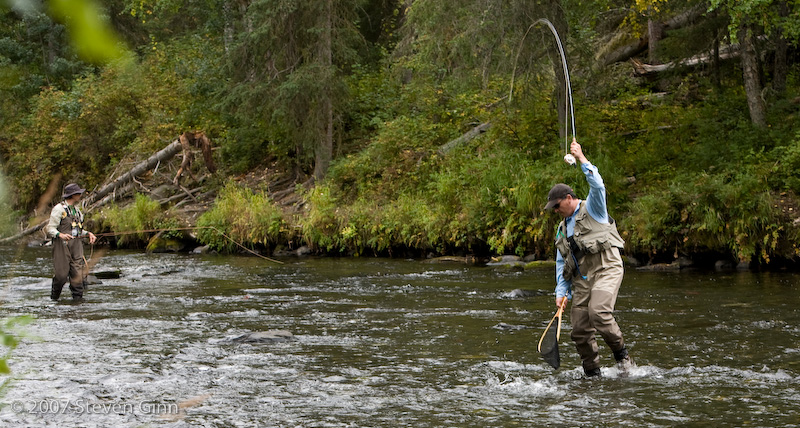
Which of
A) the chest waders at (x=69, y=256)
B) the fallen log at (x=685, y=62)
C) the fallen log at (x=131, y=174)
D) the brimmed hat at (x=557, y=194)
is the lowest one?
the chest waders at (x=69, y=256)

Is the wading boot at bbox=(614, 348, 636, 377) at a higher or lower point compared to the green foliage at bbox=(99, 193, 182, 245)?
lower

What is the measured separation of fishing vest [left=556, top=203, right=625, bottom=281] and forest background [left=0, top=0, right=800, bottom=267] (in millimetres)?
6481

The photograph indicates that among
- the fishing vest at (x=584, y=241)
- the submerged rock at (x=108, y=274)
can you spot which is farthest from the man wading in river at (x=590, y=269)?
the submerged rock at (x=108, y=274)

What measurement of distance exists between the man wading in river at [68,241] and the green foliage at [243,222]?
7.58 meters

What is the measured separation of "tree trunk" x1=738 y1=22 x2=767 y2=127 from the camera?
613 inches

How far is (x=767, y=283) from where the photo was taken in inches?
468

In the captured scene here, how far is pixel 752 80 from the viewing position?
1563 cm

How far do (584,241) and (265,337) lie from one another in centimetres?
361

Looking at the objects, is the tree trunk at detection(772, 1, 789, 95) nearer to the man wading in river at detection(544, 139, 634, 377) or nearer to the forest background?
the forest background

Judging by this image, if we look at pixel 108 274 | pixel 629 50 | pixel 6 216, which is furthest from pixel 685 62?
pixel 6 216

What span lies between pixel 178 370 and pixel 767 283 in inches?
339

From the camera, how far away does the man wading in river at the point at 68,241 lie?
1159 centimetres

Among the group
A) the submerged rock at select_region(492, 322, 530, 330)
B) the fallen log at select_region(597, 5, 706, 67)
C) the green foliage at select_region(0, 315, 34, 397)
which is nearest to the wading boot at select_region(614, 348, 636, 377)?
the submerged rock at select_region(492, 322, 530, 330)

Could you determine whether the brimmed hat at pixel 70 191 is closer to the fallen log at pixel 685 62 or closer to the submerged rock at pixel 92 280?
the submerged rock at pixel 92 280
